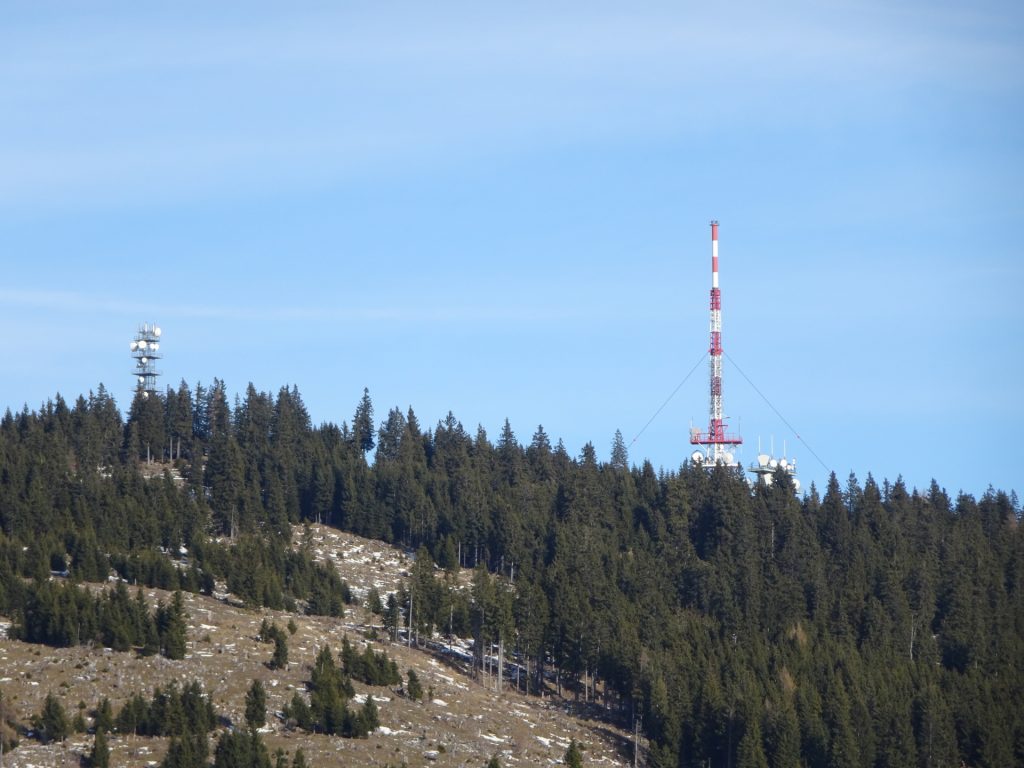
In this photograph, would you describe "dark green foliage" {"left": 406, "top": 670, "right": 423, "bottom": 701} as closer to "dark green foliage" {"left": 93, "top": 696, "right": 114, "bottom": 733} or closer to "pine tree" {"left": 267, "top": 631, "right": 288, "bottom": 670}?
"pine tree" {"left": 267, "top": 631, "right": 288, "bottom": 670}

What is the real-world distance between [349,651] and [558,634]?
2359 centimetres

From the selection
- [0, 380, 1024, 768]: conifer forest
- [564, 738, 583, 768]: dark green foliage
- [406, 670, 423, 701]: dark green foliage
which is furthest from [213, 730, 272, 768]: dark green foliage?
[564, 738, 583, 768]: dark green foliage

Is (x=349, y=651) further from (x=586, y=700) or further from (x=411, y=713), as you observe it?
(x=586, y=700)

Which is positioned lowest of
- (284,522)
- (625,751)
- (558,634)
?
(625,751)

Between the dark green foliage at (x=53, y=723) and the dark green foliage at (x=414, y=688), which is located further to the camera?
the dark green foliage at (x=414, y=688)

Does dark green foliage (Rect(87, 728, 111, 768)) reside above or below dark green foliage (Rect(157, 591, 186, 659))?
below

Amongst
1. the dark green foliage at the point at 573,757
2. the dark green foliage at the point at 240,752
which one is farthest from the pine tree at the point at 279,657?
the dark green foliage at the point at 573,757

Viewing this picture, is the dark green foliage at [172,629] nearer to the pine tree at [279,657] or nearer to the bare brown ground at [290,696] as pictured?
the bare brown ground at [290,696]

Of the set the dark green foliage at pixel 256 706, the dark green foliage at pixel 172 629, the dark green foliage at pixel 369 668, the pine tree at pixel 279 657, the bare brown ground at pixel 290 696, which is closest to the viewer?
the bare brown ground at pixel 290 696

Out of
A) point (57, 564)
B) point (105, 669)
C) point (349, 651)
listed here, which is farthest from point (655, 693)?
point (57, 564)

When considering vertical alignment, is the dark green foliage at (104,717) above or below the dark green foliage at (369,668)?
below

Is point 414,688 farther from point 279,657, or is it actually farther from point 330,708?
point 330,708

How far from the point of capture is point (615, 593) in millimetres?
168375

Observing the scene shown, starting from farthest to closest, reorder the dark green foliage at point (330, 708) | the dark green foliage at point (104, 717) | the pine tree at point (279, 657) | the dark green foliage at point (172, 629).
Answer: the pine tree at point (279, 657) → the dark green foliage at point (172, 629) → the dark green foliage at point (330, 708) → the dark green foliage at point (104, 717)
